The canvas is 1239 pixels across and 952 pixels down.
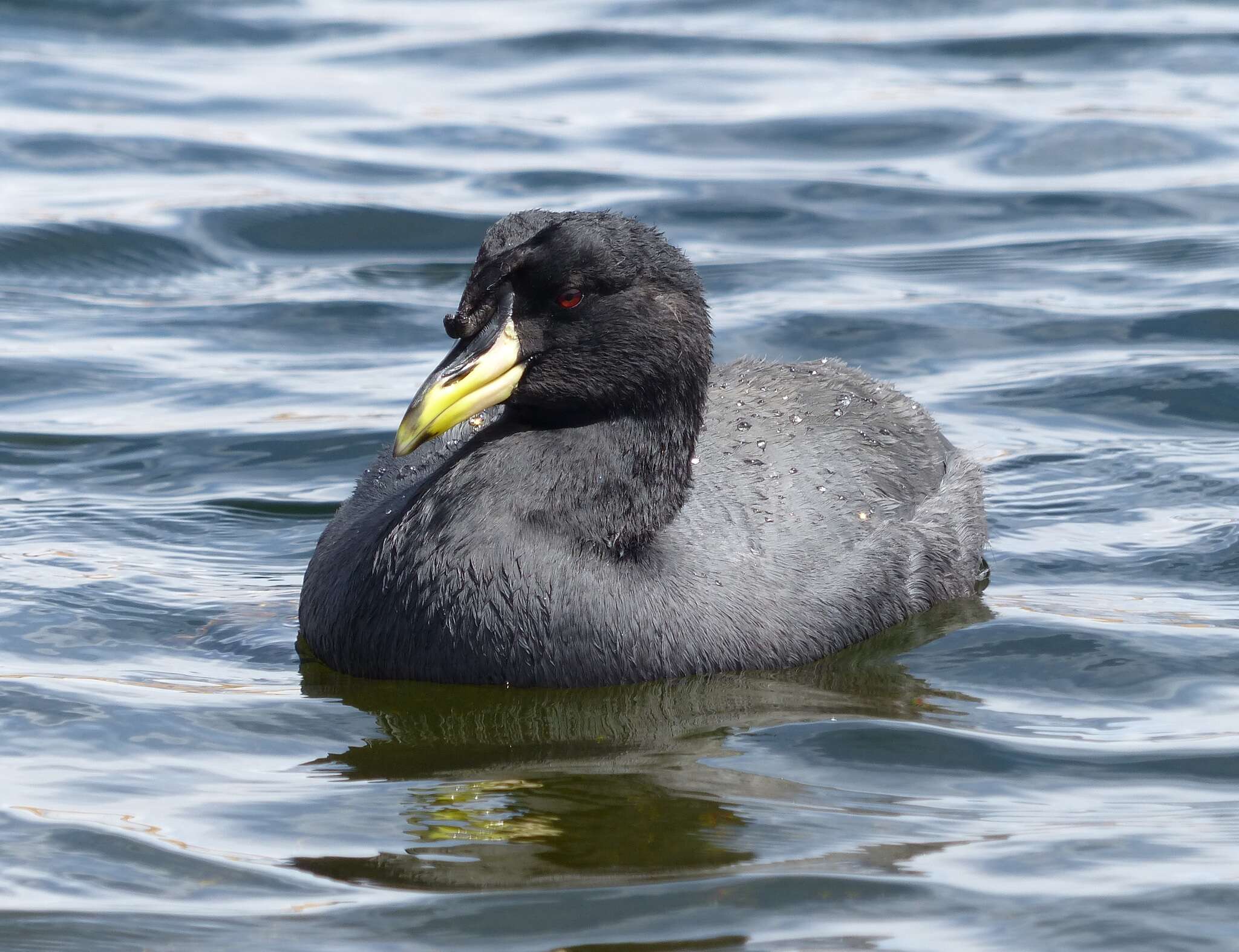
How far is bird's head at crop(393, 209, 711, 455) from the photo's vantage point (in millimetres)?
5750

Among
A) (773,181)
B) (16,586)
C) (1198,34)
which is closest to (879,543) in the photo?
(16,586)

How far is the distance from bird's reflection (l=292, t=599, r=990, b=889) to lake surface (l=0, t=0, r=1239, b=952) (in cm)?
2

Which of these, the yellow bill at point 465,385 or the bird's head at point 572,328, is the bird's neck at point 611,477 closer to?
the bird's head at point 572,328

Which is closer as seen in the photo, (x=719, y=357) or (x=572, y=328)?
(x=572, y=328)

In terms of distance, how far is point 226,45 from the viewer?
640 inches

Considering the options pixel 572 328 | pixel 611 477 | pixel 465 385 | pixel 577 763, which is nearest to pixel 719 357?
pixel 611 477

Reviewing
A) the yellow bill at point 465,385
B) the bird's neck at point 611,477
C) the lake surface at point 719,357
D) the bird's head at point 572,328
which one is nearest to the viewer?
the lake surface at point 719,357

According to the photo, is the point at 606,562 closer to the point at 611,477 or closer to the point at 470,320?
the point at 611,477

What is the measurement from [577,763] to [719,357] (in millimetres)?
4729

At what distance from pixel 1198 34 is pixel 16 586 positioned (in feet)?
38.6

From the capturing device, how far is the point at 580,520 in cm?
601

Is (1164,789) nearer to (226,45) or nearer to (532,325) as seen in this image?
(532,325)

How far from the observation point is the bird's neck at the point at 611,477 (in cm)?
600

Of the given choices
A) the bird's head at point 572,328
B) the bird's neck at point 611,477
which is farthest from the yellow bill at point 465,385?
the bird's neck at point 611,477
